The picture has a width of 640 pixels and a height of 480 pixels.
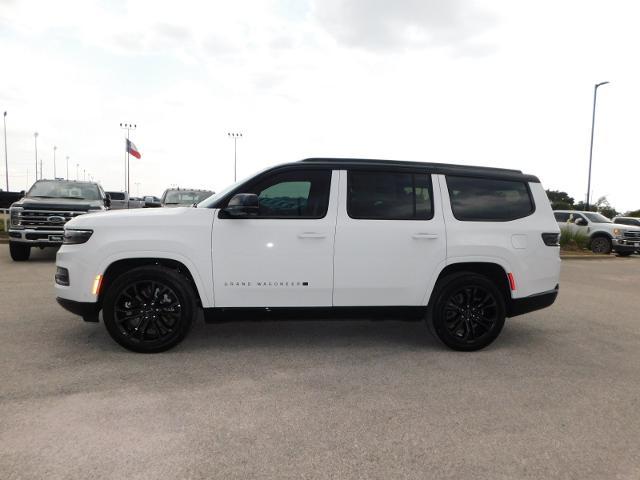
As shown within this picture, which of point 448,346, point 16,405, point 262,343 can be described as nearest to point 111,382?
point 16,405

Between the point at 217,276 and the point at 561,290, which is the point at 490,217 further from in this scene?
the point at 561,290

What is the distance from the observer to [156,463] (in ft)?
9.11

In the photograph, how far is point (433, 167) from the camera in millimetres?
5055

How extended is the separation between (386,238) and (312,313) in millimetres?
1039

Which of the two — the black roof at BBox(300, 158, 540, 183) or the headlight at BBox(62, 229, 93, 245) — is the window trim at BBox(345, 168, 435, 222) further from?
the headlight at BBox(62, 229, 93, 245)

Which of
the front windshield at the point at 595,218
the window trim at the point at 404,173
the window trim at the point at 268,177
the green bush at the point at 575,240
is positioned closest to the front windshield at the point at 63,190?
the window trim at the point at 268,177

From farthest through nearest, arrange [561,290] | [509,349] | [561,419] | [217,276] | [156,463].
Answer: [561,290] < [509,349] < [217,276] < [561,419] < [156,463]

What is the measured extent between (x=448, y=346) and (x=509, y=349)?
0.75 metres

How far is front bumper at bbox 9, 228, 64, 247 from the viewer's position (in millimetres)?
10888

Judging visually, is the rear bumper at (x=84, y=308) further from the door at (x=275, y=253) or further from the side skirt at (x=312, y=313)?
the door at (x=275, y=253)

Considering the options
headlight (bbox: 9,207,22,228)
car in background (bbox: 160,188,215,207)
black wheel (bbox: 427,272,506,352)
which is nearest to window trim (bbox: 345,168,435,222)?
black wheel (bbox: 427,272,506,352)

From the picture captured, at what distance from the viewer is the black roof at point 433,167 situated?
16.0 ft

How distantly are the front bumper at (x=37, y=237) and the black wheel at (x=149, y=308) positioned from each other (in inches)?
290

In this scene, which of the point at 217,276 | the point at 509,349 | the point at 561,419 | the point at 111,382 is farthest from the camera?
the point at 509,349
